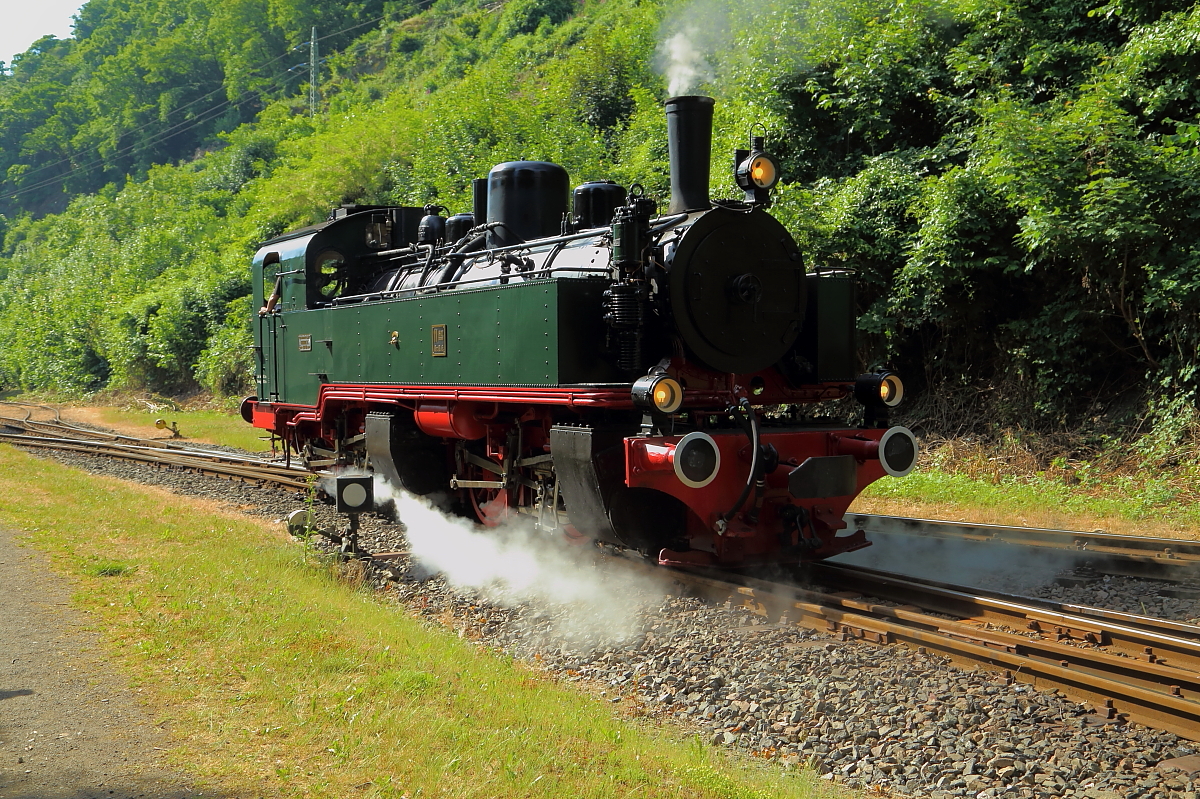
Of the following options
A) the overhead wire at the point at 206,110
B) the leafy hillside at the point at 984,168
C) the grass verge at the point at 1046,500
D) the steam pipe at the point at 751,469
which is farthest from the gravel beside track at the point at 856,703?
the overhead wire at the point at 206,110

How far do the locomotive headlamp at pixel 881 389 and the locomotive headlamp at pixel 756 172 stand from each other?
1.67m

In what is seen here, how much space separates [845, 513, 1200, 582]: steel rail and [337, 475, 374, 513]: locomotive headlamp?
14.7ft

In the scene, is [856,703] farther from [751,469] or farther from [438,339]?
[438,339]

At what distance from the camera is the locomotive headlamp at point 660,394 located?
5914 mm

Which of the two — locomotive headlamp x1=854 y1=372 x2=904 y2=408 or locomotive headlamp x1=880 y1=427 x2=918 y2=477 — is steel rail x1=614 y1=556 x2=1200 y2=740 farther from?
locomotive headlamp x1=854 y1=372 x2=904 y2=408

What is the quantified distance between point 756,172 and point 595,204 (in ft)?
5.98

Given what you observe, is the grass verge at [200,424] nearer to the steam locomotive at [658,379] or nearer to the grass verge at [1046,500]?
the steam locomotive at [658,379]

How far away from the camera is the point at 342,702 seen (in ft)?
14.6

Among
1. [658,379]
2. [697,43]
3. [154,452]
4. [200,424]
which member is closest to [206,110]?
[200,424]

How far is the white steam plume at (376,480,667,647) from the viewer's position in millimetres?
6266

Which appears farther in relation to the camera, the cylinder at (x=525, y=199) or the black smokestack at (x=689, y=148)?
the cylinder at (x=525, y=199)

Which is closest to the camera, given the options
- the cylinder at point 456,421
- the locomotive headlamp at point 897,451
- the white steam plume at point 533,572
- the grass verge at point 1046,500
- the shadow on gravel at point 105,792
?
the shadow on gravel at point 105,792

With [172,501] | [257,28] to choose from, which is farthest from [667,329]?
[257,28]

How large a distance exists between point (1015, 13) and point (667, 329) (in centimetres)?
838
